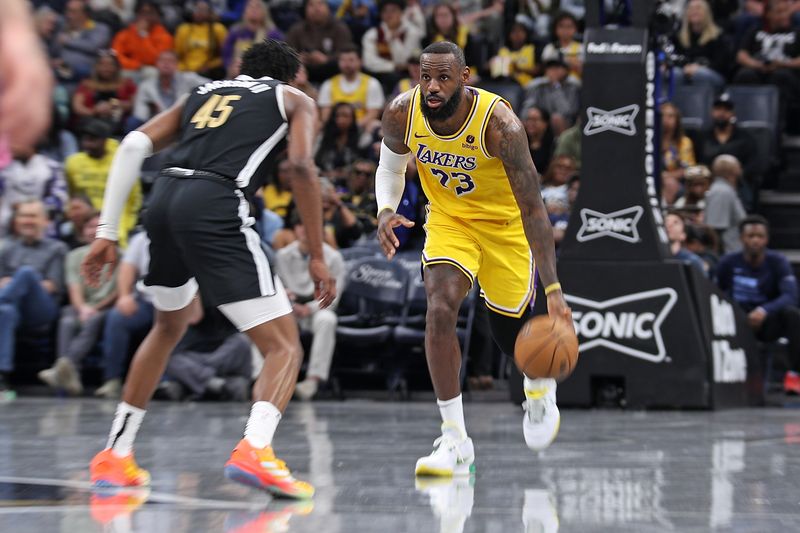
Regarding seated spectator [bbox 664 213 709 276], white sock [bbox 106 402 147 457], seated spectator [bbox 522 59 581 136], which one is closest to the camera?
white sock [bbox 106 402 147 457]

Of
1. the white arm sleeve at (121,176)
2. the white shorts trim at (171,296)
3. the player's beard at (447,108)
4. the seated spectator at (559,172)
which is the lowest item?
the seated spectator at (559,172)

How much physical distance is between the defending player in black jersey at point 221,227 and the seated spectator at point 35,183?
7633 millimetres

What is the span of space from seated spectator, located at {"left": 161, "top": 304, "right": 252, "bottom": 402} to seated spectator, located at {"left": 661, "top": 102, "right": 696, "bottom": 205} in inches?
190

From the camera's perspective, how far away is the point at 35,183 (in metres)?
13.7

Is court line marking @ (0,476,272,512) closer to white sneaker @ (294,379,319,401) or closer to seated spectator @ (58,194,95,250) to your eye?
white sneaker @ (294,379,319,401)

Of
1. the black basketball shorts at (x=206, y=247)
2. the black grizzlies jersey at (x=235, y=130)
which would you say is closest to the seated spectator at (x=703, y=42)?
the black grizzlies jersey at (x=235, y=130)

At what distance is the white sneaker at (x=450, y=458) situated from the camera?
6.45 m

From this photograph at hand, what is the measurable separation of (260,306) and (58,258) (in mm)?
7274

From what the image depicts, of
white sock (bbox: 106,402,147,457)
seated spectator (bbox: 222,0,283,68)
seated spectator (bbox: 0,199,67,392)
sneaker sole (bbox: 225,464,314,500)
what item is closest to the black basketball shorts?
white sock (bbox: 106,402,147,457)

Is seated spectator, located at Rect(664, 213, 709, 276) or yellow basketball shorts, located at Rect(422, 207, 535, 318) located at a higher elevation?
yellow basketball shorts, located at Rect(422, 207, 535, 318)

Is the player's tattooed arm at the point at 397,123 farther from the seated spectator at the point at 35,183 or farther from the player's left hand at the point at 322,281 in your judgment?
the seated spectator at the point at 35,183

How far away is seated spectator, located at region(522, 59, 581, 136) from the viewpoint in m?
15.0

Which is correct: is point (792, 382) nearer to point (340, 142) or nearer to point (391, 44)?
point (340, 142)

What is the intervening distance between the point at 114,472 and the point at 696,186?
355 inches
